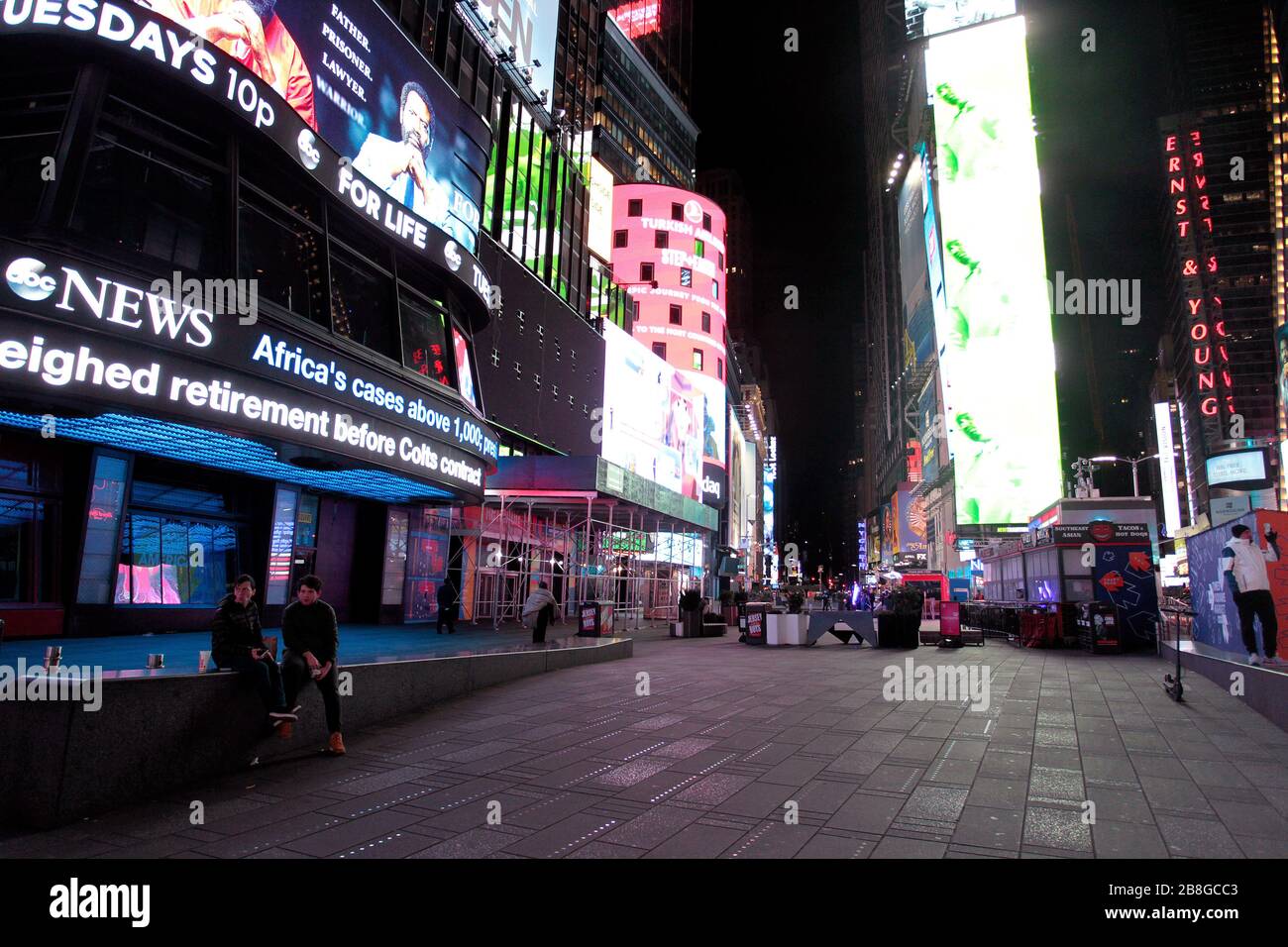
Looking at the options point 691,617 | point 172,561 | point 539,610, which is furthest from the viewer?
point 691,617

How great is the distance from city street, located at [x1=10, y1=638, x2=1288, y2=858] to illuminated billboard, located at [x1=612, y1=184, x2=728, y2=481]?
53020 mm

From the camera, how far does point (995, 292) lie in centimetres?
5616

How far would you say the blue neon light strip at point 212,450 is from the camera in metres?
11.1

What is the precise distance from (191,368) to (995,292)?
58008 millimetres

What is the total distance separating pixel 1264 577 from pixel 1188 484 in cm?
12090

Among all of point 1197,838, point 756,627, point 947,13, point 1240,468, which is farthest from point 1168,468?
point 1197,838

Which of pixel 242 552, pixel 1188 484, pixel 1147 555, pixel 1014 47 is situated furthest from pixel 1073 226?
pixel 242 552

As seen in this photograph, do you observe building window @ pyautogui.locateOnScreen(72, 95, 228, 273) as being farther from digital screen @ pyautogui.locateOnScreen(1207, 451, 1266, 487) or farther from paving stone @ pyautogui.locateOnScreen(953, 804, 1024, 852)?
digital screen @ pyautogui.locateOnScreen(1207, 451, 1266, 487)

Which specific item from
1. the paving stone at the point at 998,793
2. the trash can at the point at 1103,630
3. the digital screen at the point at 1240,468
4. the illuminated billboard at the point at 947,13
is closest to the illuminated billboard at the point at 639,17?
the illuminated billboard at the point at 947,13

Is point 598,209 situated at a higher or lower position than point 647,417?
higher

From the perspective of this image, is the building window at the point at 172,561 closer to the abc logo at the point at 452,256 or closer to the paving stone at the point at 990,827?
the abc logo at the point at 452,256

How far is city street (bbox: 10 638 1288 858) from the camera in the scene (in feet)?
15.9

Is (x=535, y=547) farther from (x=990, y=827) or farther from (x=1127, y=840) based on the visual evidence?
(x=1127, y=840)

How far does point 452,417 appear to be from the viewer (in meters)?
17.8
